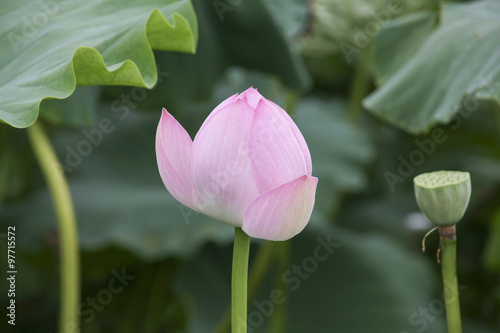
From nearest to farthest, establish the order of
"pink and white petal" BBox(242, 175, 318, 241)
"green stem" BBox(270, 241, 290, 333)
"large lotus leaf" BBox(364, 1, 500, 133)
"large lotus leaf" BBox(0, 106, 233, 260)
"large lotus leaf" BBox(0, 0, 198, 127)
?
"pink and white petal" BBox(242, 175, 318, 241) → "large lotus leaf" BBox(0, 0, 198, 127) → "large lotus leaf" BBox(364, 1, 500, 133) → "large lotus leaf" BBox(0, 106, 233, 260) → "green stem" BBox(270, 241, 290, 333)

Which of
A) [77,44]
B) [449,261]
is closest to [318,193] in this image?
[77,44]

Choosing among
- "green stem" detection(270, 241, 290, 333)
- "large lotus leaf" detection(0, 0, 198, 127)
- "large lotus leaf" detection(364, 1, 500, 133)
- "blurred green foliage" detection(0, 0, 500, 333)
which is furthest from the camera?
"green stem" detection(270, 241, 290, 333)

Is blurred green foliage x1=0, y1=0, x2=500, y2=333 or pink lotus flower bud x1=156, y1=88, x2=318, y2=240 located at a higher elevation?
pink lotus flower bud x1=156, y1=88, x2=318, y2=240

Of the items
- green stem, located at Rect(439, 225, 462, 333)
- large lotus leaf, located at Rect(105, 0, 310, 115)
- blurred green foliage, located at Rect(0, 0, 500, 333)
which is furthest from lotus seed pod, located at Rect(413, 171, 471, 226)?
large lotus leaf, located at Rect(105, 0, 310, 115)

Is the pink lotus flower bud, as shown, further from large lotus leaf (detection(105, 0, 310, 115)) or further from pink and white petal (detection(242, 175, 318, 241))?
large lotus leaf (detection(105, 0, 310, 115))

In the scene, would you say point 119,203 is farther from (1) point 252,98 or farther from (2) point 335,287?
(1) point 252,98
